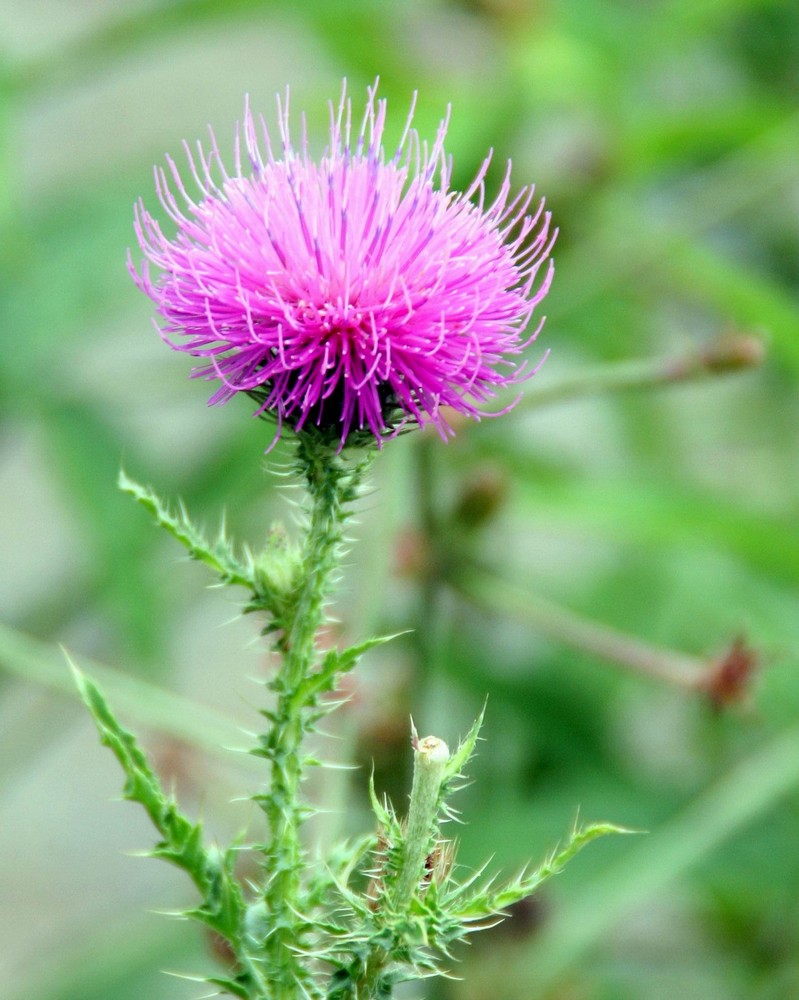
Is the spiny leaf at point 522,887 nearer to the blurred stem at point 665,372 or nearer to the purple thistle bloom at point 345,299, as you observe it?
the purple thistle bloom at point 345,299

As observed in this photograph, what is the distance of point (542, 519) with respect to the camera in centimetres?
224

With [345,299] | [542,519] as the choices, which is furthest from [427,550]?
[345,299]

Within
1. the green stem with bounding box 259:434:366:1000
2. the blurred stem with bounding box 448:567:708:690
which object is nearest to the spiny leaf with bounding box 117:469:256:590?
the green stem with bounding box 259:434:366:1000

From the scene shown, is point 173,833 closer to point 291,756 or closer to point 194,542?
point 291,756

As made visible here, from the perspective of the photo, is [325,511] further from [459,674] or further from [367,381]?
[459,674]

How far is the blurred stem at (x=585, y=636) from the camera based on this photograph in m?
1.51

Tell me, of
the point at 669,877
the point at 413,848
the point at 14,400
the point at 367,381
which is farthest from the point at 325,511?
the point at 14,400

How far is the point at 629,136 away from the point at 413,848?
219 centimetres

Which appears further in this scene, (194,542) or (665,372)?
(665,372)

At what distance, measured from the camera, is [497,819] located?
7.35ft

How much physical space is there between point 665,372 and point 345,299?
1.87 ft

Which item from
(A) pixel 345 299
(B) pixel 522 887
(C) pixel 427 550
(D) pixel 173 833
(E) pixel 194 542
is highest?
(C) pixel 427 550

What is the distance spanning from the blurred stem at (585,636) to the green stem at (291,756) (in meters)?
0.61

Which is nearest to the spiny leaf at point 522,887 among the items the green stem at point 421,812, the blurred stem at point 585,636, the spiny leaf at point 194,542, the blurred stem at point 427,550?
the green stem at point 421,812
